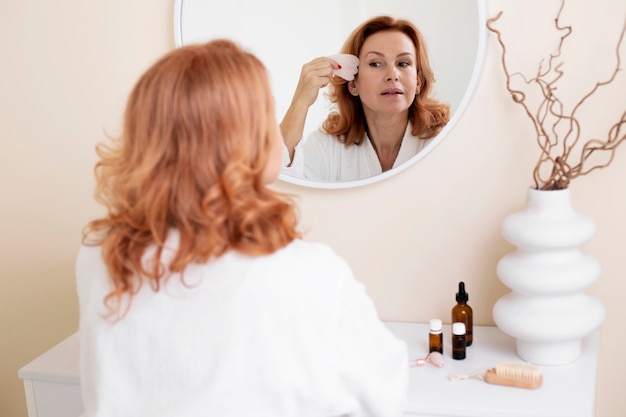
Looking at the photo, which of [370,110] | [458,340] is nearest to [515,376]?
[458,340]

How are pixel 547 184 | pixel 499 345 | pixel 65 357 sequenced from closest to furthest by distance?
1. pixel 547 184
2. pixel 499 345
3. pixel 65 357

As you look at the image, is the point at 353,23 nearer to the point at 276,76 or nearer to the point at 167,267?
the point at 276,76

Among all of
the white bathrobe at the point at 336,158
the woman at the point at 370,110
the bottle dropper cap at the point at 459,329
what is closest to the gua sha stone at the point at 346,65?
the woman at the point at 370,110

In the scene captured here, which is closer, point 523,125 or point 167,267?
point 167,267

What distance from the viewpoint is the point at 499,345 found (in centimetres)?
167

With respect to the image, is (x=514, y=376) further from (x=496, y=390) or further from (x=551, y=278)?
(x=551, y=278)

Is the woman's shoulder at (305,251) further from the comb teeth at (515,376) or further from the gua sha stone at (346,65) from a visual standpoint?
the gua sha stone at (346,65)

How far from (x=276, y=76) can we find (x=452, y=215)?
0.49 m

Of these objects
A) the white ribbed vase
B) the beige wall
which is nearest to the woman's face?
the beige wall

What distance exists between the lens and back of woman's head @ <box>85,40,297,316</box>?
1.02 m

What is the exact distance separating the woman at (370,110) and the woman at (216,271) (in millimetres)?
651

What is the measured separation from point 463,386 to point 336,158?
1.88 feet

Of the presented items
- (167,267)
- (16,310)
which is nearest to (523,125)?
(167,267)

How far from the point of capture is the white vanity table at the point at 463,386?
140cm
